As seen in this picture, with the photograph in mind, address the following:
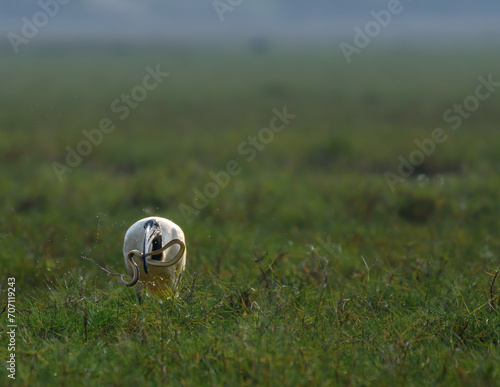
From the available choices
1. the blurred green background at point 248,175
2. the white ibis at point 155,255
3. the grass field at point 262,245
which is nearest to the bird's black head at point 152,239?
the white ibis at point 155,255

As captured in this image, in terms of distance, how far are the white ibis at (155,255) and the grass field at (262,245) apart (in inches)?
5.0

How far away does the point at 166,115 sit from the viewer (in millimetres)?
14555

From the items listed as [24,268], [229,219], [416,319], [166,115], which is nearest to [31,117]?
[166,115]

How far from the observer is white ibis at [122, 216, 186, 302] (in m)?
3.69

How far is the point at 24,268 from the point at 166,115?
10.0m

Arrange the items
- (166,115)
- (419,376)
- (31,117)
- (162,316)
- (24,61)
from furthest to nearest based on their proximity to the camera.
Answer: (24,61) < (166,115) < (31,117) < (162,316) < (419,376)

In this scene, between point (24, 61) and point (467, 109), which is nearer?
point (467, 109)

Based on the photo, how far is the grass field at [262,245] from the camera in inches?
122

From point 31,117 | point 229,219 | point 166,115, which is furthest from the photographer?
point 166,115

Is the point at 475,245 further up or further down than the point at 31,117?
further up

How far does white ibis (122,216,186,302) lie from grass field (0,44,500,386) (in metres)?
0.13

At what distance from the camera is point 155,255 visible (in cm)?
375

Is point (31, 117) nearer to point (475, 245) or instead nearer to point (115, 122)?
point (115, 122)

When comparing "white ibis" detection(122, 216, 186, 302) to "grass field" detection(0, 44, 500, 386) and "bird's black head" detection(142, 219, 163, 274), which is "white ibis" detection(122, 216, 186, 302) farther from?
"grass field" detection(0, 44, 500, 386)
